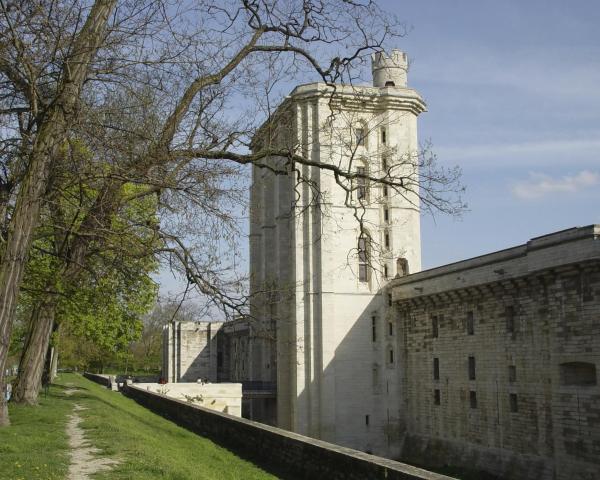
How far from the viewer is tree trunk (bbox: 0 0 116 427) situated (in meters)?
10.6

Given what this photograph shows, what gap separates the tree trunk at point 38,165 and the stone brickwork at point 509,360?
718 inches

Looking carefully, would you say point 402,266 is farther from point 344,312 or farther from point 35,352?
point 35,352

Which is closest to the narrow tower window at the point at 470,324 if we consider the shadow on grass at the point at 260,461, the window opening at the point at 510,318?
the window opening at the point at 510,318

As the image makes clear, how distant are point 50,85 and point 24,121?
3.78ft

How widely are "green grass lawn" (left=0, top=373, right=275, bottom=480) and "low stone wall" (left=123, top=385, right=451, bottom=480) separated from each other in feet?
1.35

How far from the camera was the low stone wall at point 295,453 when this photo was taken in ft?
34.1

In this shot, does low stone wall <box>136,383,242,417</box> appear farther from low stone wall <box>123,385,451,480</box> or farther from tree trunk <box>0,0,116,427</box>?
tree trunk <box>0,0,116,427</box>

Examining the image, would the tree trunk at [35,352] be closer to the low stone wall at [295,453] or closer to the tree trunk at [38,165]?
the low stone wall at [295,453]

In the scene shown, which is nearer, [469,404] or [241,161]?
[241,161]

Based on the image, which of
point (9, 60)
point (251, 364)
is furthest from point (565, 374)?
point (251, 364)

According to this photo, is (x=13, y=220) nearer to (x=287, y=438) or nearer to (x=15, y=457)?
(x=15, y=457)

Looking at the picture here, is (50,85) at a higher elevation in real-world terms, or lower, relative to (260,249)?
lower

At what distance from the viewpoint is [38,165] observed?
1092 centimetres

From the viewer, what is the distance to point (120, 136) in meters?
11.4
